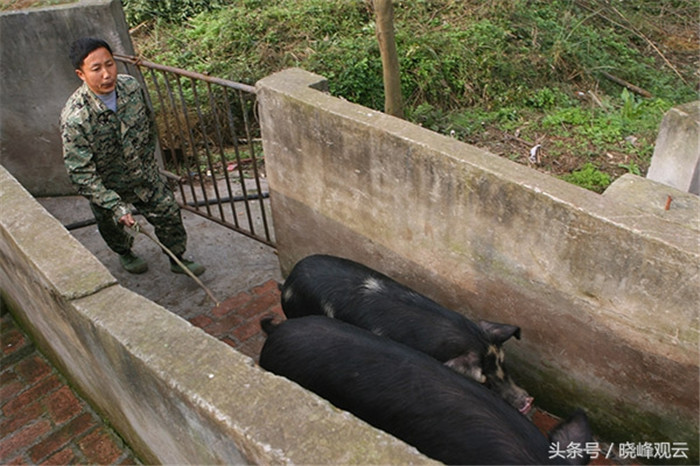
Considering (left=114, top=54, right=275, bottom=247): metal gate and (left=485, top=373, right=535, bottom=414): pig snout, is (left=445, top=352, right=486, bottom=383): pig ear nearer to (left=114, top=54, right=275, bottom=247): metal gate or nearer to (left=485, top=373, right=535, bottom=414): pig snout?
(left=485, top=373, right=535, bottom=414): pig snout

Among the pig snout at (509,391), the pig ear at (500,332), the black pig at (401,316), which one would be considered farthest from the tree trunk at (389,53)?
the pig snout at (509,391)

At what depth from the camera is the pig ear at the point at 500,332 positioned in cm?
345

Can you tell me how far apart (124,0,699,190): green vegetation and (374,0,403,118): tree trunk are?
1019mm

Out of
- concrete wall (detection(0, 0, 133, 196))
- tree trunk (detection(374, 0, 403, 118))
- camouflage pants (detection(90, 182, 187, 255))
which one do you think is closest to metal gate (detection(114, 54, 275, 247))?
camouflage pants (detection(90, 182, 187, 255))

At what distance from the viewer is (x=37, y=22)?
205 inches

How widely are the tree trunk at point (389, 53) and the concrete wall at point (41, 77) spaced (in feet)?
7.27

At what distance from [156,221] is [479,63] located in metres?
4.90

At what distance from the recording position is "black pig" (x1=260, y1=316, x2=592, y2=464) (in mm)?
2750

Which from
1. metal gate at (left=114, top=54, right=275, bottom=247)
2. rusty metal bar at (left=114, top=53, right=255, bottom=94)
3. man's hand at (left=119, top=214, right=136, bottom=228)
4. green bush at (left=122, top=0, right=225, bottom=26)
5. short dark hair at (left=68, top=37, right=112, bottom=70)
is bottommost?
metal gate at (left=114, top=54, right=275, bottom=247)

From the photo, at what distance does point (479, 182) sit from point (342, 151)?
983 mm

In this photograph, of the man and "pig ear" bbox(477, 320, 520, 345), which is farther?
the man

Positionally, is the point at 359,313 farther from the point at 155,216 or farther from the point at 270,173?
the point at 155,216

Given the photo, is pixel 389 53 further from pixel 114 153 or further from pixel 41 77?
pixel 41 77

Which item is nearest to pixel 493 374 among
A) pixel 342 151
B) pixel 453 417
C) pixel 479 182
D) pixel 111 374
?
pixel 453 417
